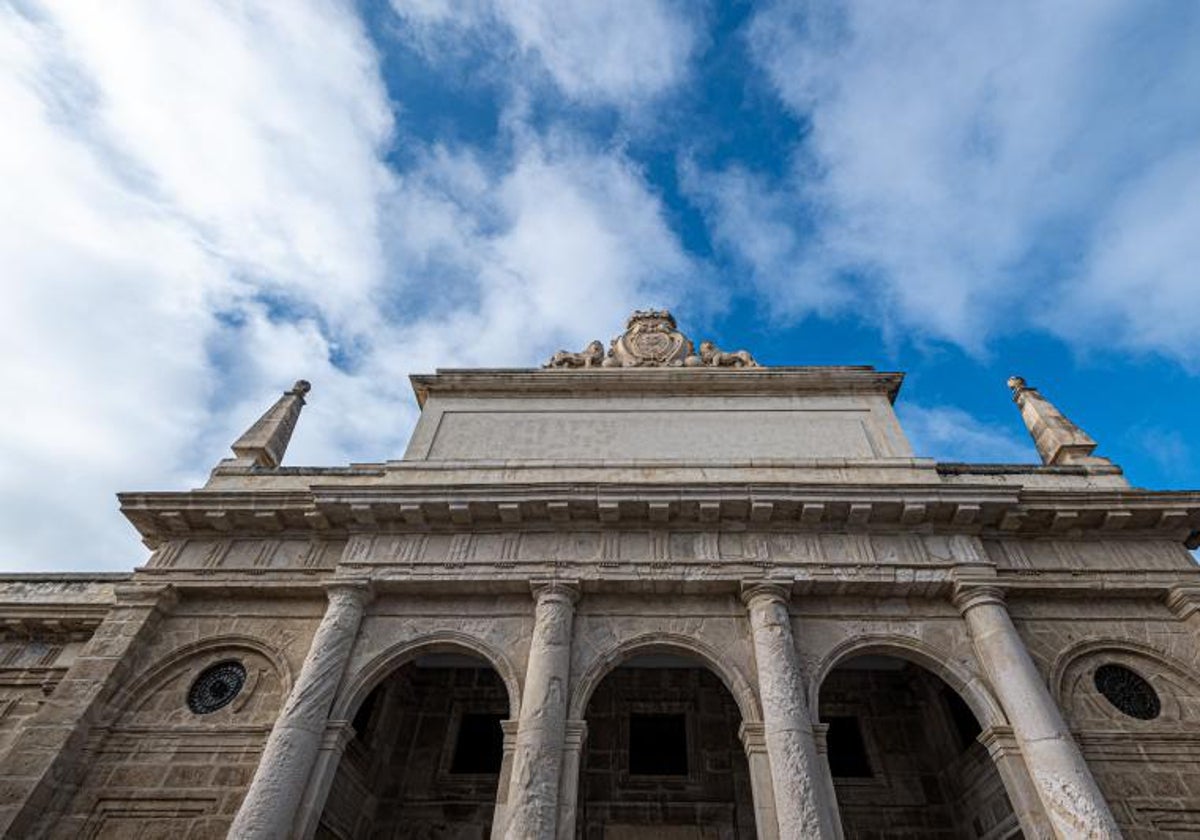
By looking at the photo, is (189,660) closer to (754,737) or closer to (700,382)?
(754,737)

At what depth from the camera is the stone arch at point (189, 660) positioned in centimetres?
1016

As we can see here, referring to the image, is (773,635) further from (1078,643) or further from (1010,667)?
(1078,643)

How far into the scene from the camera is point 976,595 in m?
10.1

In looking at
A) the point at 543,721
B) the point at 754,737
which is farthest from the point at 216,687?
the point at 754,737

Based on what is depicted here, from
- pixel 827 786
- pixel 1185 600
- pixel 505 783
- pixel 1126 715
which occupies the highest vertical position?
pixel 1185 600

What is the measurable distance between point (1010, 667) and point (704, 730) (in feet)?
17.3

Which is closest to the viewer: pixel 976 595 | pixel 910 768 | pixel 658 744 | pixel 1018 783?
pixel 1018 783

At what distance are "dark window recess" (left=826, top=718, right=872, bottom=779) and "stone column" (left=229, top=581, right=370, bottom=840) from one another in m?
8.46

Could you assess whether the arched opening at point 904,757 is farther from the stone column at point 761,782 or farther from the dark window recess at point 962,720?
the stone column at point 761,782

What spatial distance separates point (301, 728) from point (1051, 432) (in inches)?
564

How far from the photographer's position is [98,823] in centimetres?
916

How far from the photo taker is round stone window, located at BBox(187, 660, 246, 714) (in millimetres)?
10227

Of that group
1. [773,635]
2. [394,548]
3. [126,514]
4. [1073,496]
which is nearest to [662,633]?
[773,635]

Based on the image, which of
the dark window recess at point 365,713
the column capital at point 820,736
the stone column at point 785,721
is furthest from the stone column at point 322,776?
the column capital at point 820,736
